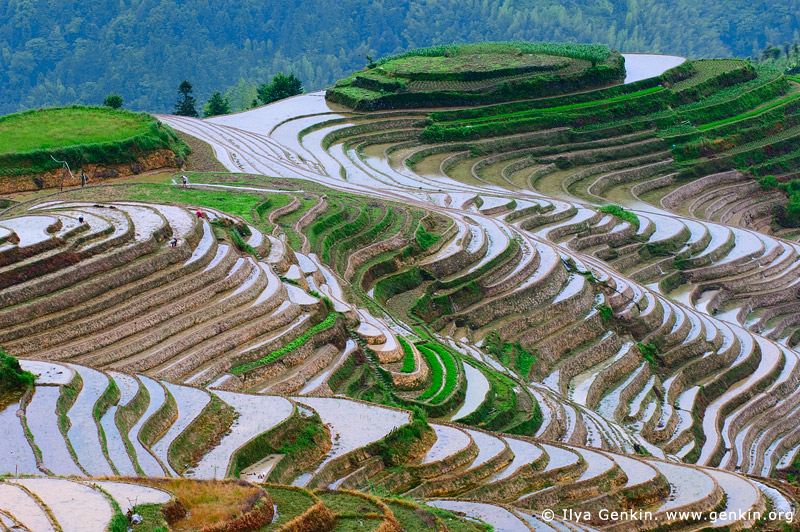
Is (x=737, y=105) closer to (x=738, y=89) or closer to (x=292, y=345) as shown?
(x=738, y=89)

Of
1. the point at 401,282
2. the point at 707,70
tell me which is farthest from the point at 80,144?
the point at 707,70

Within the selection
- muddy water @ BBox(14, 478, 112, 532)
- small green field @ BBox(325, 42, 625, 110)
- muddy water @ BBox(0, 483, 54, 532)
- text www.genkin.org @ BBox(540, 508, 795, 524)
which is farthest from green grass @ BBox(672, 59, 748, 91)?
muddy water @ BBox(0, 483, 54, 532)

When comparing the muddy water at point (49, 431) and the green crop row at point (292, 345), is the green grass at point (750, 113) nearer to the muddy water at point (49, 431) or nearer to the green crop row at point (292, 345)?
the green crop row at point (292, 345)

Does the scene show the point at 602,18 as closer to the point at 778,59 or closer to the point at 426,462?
the point at 778,59

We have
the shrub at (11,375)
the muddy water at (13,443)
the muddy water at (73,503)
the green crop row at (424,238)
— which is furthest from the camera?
the green crop row at (424,238)

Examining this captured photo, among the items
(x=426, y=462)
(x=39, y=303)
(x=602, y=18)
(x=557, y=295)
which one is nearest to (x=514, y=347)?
(x=557, y=295)

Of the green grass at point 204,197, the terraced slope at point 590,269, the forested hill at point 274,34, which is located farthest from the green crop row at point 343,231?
the forested hill at point 274,34
